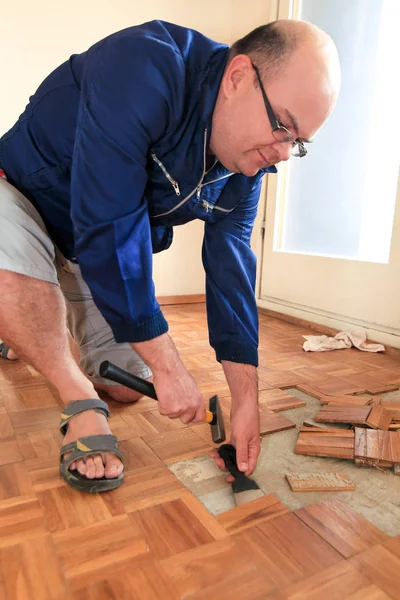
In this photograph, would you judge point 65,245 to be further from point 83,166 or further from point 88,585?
point 88,585

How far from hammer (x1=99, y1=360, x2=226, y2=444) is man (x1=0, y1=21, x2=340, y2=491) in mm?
36

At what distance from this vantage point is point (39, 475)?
842 millimetres

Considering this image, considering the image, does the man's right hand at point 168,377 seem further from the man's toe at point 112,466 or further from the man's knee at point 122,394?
the man's knee at point 122,394

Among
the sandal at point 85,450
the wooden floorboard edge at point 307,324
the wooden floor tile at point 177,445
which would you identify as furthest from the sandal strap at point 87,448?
the wooden floorboard edge at point 307,324

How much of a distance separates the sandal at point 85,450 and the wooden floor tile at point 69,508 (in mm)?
16

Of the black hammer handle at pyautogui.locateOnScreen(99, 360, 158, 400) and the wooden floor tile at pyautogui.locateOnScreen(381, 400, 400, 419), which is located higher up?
the black hammer handle at pyautogui.locateOnScreen(99, 360, 158, 400)

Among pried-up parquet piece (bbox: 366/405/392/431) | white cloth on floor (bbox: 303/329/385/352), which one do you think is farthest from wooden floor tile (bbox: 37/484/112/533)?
white cloth on floor (bbox: 303/329/385/352)

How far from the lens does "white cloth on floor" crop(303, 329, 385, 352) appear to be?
1.80m

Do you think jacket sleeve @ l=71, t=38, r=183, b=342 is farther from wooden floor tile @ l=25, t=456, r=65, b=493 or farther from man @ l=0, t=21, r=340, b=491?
Result: wooden floor tile @ l=25, t=456, r=65, b=493

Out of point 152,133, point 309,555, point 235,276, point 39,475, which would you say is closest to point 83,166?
point 152,133

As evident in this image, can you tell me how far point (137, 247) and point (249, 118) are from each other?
0.95ft

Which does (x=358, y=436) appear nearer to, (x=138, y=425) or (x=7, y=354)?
(x=138, y=425)

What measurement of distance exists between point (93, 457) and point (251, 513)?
300 mm

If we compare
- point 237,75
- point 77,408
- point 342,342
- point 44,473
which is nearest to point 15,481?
point 44,473
